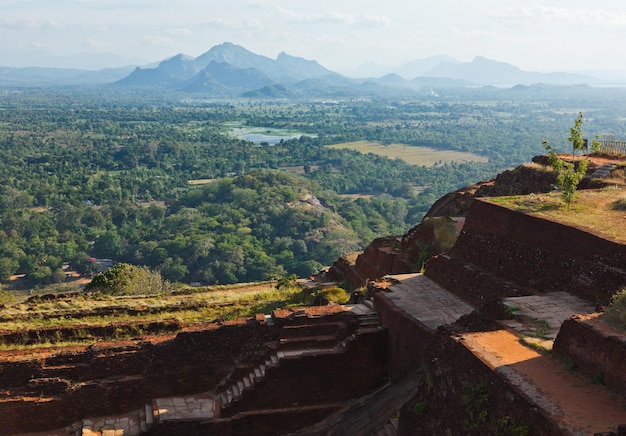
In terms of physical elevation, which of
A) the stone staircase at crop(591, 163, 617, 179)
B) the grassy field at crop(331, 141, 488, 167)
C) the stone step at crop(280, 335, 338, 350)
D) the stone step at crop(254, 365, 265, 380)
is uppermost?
the stone staircase at crop(591, 163, 617, 179)

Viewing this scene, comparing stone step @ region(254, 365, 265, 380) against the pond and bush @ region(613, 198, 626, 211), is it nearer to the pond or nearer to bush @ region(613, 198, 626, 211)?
bush @ region(613, 198, 626, 211)

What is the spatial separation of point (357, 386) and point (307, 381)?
1.16 metres

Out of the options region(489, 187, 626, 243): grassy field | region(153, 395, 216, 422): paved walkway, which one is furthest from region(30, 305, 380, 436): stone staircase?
region(489, 187, 626, 243): grassy field

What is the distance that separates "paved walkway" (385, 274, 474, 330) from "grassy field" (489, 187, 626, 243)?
2538 millimetres

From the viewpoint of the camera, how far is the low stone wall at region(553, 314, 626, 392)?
878 centimetres

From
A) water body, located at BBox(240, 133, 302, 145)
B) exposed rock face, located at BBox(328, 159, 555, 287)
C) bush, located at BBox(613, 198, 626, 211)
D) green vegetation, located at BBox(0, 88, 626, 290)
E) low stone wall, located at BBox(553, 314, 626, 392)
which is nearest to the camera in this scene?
low stone wall, located at BBox(553, 314, 626, 392)

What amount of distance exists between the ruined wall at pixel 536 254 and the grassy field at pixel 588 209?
1.03 ft

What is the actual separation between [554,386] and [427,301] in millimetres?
6263

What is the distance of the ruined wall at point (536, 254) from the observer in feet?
39.6

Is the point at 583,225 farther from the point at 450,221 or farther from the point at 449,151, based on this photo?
the point at 449,151

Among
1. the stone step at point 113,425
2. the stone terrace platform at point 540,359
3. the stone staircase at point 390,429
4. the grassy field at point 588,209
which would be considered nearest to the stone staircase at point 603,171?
the grassy field at point 588,209

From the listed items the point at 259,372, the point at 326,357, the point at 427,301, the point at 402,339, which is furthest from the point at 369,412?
the point at 427,301

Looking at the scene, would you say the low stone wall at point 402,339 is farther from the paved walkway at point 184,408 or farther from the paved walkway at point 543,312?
the paved walkway at point 184,408

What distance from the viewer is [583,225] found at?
13281mm
